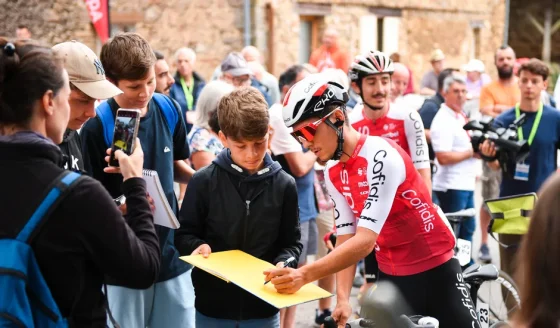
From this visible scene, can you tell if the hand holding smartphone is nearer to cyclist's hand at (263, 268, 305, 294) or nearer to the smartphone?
the smartphone

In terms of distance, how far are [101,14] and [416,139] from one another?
945cm

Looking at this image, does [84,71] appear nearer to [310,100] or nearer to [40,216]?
[310,100]

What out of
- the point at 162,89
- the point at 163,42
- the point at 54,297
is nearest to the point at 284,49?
the point at 163,42

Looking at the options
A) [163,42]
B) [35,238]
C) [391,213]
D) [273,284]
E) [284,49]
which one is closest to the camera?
[35,238]

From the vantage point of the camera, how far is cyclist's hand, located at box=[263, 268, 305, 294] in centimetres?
321

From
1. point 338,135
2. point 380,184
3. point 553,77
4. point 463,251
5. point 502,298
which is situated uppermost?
point 338,135

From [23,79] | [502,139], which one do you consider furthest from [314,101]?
[502,139]

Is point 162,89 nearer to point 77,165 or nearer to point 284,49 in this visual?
point 77,165

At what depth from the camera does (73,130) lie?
11.4 feet

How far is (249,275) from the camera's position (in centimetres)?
331

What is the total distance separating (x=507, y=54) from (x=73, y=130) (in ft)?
26.9

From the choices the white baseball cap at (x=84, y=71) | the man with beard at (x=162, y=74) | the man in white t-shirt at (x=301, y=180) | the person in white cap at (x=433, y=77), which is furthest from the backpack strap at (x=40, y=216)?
the person in white cap at (x=433, y=77)

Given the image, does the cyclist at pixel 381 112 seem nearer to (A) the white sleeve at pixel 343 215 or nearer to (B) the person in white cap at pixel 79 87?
(A) the white sleeve at pixel 343 215

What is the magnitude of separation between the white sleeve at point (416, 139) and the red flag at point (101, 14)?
8629 millimetres
